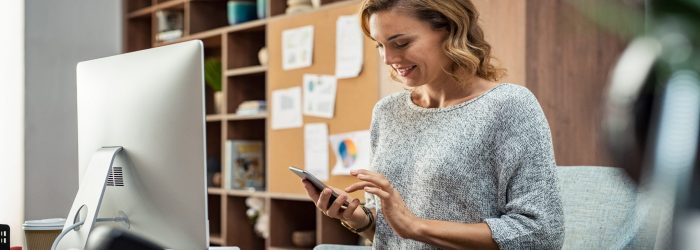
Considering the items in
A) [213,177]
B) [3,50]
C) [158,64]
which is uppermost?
[3,50]

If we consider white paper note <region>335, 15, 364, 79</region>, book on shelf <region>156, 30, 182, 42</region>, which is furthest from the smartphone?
book on shelf <region>156, 30, 182, 42</region>

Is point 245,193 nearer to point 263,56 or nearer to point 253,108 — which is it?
point 253,108

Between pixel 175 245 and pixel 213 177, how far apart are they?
11.4 feet

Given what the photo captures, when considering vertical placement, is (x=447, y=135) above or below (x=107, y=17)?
below

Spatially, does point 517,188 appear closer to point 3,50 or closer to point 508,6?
point 508,6

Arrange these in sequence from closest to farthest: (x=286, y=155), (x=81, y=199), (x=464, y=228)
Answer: (x=81, y=199)
(x=464, y=228)
(x=286, y=155)

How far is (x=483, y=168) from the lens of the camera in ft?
5.83

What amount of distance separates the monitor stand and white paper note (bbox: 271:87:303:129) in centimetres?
239

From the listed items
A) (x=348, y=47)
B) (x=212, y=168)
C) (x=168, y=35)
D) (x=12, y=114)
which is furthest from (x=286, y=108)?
(x=12, y=114)

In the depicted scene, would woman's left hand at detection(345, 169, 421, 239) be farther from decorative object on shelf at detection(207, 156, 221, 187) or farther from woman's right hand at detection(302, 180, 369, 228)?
decorative object on shelf at detection(207, 156, 221, 187)

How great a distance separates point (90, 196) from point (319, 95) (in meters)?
2.34

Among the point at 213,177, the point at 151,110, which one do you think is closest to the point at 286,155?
the point at 213,177

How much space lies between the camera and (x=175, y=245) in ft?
4.56

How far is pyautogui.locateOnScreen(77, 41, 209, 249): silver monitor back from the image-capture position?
1349 mm
